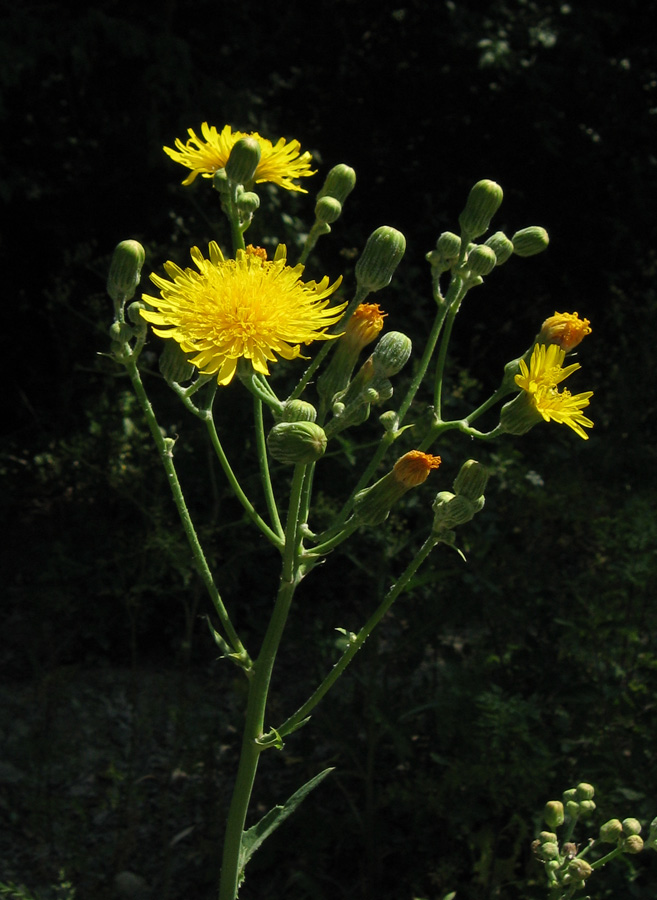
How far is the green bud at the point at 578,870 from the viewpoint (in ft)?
5.73

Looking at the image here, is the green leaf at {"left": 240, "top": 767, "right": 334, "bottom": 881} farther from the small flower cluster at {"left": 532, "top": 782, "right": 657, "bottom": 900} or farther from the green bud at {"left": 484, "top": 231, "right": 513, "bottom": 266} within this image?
the green bud at {"left": 484, "top": 231, "right": 513, "bottom": 266}

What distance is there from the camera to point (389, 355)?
1.77 meters

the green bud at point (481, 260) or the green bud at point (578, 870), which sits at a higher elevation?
the green bud at point (481, 260)

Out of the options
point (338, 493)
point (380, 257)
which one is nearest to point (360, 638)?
point (380, 257)

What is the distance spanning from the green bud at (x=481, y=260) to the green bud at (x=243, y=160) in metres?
0.46

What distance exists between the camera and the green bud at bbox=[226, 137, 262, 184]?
1.86 metres

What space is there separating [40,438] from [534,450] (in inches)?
94.0

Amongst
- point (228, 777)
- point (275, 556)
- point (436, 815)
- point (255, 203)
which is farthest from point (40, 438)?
point (255, 203)

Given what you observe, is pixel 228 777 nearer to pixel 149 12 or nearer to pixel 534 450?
pixel 534 450

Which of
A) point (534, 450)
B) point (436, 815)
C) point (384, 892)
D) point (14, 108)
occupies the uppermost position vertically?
point (14, 108)

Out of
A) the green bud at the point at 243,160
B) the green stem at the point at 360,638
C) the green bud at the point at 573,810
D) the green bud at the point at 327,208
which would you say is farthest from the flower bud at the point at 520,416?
the green bud at the point at 573,810

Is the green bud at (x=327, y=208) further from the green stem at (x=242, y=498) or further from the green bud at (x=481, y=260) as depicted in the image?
the green stem at (x=242, y=498)

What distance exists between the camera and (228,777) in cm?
363

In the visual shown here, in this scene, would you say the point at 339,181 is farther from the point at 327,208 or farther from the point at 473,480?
the point at 473,480
